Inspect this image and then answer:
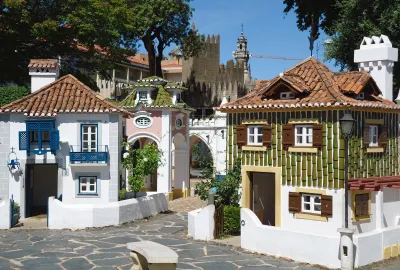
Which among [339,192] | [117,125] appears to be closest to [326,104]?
[339,192]

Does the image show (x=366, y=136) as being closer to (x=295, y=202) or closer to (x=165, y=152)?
(x=295, y=202)

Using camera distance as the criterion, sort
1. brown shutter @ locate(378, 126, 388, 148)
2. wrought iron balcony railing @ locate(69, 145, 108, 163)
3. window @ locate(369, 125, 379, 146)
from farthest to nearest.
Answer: wrought iron balcony railing @ locate(69, 145, 108, 163), brown shutter @ locate(378, 126, 388, 148), window @ locate(369, 125, 379, 146)

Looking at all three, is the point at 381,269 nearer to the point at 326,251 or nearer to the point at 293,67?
the point at 326,251

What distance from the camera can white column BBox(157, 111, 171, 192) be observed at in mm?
33906

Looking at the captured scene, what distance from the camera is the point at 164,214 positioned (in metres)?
29.0

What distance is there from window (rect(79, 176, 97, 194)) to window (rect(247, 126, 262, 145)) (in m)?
8.32

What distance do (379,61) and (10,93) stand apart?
21.7m

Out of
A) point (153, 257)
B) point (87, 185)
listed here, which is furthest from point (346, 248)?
point (87, 185)

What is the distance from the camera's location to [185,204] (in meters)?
33.0

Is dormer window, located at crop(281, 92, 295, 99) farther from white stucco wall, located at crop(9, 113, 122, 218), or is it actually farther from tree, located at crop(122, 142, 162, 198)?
tree, located at crop(122, 142, 162, 198)

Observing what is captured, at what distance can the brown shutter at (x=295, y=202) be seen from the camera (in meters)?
20.4

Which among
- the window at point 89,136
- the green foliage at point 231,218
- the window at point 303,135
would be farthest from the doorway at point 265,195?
the window at point 89,136

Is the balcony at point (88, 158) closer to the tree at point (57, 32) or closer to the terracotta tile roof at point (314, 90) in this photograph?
Result: the terracotta tile roof at point (314, 90)

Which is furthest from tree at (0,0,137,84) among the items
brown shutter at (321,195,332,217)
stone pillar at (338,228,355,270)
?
stone pillar at (338,228,355,270)
